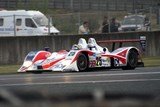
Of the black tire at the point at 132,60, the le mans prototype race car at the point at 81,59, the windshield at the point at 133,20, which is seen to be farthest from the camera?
the windshield at the point at 133,20

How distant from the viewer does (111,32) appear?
1123 inches

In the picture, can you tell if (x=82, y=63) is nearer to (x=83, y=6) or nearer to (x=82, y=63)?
(x=82, y=63)

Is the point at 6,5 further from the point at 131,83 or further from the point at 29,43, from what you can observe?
the point at 131,83

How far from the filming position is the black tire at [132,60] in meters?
19.6

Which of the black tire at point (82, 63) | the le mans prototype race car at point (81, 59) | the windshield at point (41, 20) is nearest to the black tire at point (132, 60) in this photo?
the le mans prototype race car at point (81, 59)

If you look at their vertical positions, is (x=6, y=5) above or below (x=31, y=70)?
above

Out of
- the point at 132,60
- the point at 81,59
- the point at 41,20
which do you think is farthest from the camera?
the point at 41,20

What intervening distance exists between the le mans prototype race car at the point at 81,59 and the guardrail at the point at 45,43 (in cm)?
618

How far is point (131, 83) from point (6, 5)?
4998 centimetres

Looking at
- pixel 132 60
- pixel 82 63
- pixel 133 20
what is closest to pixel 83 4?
pixel 133 20

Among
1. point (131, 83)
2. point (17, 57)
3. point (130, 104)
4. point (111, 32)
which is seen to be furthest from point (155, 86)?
point (111, 32)

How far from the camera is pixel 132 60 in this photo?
1973 cm

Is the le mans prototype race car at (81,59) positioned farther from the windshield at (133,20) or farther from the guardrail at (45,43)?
the windshield at (133,20)

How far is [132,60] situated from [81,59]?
7.73ft
